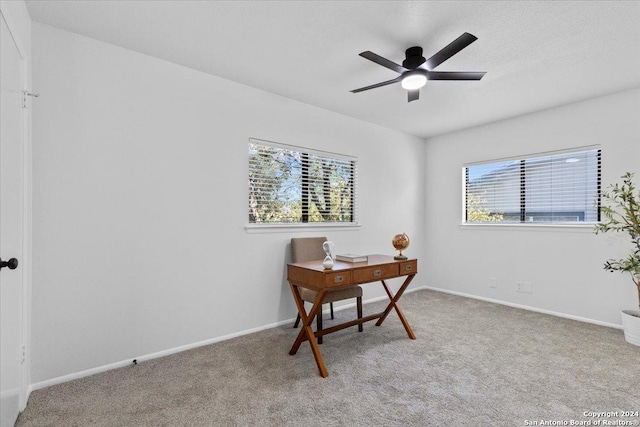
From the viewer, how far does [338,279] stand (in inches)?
94.1

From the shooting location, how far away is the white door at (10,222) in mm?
1530

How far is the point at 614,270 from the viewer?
3174mm

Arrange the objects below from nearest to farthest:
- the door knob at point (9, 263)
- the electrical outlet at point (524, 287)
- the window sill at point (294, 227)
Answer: the door knob at point (9, 263) → the window sill at point (294, 227) → the electrical outlet at point (524, 287)

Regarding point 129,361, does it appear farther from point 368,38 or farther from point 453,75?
point 453,75

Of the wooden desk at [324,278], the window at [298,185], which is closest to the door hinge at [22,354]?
the wooden desk at [324,278]

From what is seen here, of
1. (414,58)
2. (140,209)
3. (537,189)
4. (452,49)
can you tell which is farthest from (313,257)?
(537,189)

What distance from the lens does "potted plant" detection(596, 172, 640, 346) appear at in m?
2.86

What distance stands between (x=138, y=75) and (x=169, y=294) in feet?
5.84

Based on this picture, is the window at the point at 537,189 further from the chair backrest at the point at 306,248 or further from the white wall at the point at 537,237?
the chair backrest at the point at 306,248

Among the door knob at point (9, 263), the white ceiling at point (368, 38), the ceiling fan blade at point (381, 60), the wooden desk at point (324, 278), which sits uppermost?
the white ceiling at point (368, 38)

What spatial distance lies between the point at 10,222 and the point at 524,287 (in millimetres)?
4831

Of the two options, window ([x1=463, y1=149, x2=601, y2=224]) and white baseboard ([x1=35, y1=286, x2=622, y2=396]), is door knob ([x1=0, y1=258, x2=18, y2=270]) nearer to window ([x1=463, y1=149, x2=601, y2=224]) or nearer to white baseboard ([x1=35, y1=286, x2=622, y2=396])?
white baseboard ([x1=35, y1=286, x2=622, y2=396])

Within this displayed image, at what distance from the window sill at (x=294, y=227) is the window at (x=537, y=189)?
6.35 ft

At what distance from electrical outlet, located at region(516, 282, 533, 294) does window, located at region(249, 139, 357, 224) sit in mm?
2233
